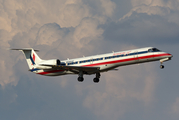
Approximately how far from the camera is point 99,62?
158 ft

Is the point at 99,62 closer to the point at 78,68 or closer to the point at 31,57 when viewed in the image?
the point at 78,68

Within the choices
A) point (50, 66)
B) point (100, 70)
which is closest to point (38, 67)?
point (50, 66)

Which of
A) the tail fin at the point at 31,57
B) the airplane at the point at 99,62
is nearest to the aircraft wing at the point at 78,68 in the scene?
the airplane at the point at 99,62

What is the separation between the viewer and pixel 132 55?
1822 inches

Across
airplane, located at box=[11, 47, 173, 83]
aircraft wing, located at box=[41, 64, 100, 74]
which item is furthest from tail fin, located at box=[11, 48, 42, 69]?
aircraft wing, located at box=[41, 64, 100, 74]

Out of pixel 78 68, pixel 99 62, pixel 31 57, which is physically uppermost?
pixel 31 57

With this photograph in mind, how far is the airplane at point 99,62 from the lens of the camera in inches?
1806

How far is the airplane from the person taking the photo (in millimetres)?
45875

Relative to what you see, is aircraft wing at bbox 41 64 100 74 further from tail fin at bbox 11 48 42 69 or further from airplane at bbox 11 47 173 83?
tail fin at bbox 11 48 42 69

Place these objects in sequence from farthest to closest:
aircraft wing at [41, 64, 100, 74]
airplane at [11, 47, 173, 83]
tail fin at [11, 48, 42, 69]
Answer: tail fin at [11, 48, 42, 69], aircraft wing at [41, 64, 100, 74], airplane at [11, 47, 173, 83]

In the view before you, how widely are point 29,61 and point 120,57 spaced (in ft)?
57.5

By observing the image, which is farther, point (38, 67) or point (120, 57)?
point (38, 67)

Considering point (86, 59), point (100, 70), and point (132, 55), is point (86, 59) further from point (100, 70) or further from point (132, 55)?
point (132, 55)

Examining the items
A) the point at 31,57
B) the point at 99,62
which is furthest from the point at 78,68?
the point at 31,57
